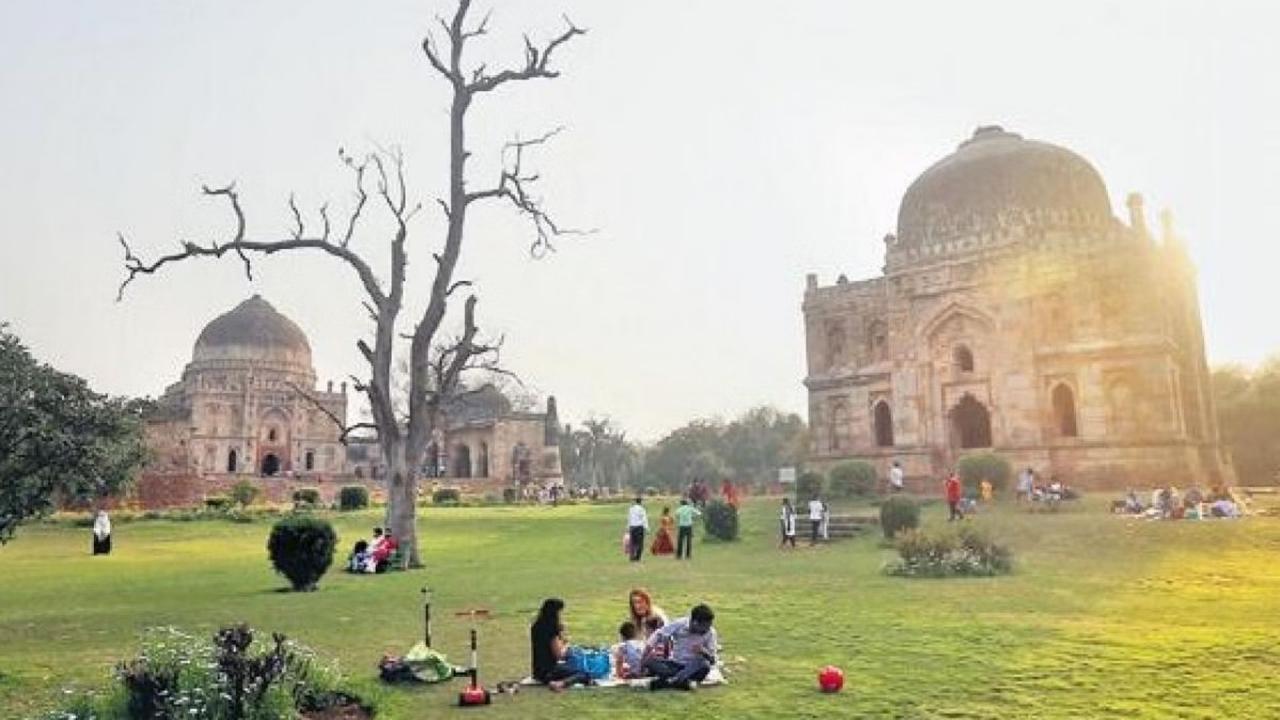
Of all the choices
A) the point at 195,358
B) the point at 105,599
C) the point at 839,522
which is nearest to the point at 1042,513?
the point at 839,522

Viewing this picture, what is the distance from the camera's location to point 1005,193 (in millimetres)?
38500

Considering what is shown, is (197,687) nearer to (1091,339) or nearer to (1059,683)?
(1059,683)

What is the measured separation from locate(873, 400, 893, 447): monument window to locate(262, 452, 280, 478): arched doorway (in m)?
44.5

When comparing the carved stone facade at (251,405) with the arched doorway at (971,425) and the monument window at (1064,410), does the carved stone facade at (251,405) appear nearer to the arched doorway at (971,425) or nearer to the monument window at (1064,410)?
the arched doorway at (971,425)

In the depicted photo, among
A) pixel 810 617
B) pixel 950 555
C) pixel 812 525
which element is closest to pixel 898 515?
pixel 812 525

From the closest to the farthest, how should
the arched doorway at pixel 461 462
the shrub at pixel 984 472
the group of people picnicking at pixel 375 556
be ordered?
the group of people picnicking at pixel 375 556 < the shrub at pixel 984 472 < the arched doorway at pixel 461 462

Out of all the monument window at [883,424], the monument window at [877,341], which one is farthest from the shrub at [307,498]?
the monument window at [877,341]

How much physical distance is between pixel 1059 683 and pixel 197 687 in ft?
22.7

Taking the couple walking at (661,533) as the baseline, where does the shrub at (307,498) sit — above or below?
above

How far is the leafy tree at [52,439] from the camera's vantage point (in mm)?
9828

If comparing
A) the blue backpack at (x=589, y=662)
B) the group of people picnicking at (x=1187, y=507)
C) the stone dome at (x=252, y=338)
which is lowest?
the blue backpack at (x=589, y=662)

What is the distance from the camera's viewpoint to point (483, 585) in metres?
16.3

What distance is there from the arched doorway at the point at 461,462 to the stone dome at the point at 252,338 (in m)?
15.2

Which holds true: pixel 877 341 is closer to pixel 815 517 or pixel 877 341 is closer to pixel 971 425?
pixel 971 425
